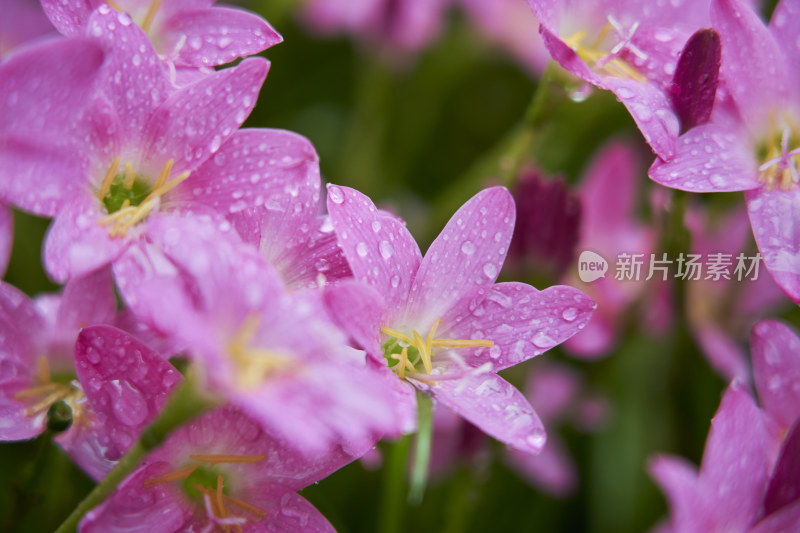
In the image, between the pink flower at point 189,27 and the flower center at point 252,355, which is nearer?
the flower center at point 252,355

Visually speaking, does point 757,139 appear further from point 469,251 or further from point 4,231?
point 4,231

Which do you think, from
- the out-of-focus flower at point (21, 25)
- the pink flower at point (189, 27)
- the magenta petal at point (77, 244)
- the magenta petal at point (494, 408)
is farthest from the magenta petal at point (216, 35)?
the out-of-focus flower at point (21, 25)

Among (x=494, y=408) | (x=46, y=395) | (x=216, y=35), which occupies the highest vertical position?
(x=216, y=35)

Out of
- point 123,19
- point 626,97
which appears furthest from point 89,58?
point 626,97

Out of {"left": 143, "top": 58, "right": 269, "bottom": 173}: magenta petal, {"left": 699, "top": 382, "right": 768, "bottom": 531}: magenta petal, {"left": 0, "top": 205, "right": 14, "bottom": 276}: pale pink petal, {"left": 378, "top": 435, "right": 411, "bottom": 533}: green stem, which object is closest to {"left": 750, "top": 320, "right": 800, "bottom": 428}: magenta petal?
{"left": 699, "top": 382, "right": 768, "bottom": 531}: magenta petal

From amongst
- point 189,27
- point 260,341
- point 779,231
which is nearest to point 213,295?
point 260,341

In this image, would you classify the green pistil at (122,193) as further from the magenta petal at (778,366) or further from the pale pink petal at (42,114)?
the magenta petal at (778,366)
